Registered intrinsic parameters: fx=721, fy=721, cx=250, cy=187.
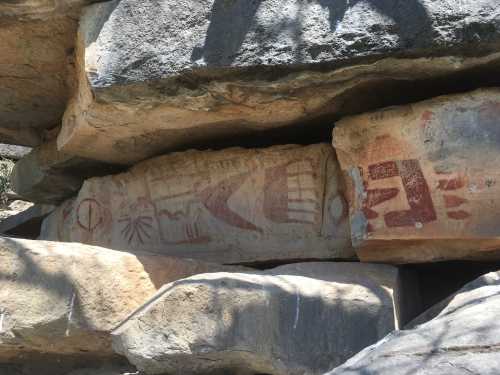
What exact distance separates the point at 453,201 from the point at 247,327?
88cm

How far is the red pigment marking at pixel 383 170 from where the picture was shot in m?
2.72

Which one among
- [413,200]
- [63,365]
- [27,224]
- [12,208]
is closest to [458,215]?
[413,200]

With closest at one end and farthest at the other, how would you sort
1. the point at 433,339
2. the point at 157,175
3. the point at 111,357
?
the point at 433,339
the point at 111,357
the point at 157,175

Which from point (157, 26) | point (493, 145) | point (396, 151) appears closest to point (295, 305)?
point (396, 151)

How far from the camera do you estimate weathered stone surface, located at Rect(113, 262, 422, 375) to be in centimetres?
228

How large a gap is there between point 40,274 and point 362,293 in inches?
44.5

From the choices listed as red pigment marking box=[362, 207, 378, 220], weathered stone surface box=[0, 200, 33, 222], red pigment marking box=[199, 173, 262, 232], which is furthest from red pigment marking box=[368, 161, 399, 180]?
weathered stone surface box=[0, 200, 33, 222]

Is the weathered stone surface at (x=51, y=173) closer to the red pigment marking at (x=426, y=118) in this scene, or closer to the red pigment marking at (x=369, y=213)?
the red pigment marking at (x=369, y=213)

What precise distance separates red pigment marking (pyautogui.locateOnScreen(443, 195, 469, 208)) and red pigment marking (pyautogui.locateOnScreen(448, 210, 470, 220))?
3cm

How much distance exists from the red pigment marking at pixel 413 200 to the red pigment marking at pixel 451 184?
5cm

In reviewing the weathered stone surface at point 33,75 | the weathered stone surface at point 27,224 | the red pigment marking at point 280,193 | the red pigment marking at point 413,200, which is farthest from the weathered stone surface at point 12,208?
the red pigment marking at point 413,200

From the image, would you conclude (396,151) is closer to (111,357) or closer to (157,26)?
(157,26)

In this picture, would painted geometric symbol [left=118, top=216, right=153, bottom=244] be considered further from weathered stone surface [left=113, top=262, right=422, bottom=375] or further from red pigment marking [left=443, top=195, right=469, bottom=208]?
red pigment marking [left=443, top=195, right=469, bottom=208]

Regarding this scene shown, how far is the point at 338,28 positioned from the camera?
2.58 metres
